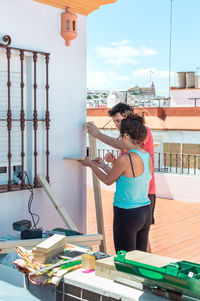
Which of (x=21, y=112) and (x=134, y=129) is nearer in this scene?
(x=134, y=129)

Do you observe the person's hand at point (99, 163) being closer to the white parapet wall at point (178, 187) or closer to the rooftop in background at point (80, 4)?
the rooftop in background at point (80, 4)

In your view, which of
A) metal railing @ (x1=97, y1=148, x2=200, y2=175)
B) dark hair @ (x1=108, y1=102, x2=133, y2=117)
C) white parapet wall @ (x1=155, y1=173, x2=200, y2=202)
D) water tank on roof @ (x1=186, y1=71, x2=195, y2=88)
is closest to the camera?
dark hair @ (x1=108, y1=102, x2=133, y2=117)

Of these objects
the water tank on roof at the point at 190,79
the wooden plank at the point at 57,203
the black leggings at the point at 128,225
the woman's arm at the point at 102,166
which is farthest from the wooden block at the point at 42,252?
the water tank on roof at the point at 190,79

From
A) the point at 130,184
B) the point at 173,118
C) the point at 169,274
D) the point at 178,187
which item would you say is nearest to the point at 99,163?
the point at 130,184

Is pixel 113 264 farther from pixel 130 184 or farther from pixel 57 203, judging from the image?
pixel 57 203

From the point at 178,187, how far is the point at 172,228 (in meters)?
2.22

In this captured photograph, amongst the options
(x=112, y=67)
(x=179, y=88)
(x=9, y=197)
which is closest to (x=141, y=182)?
(x=9, y=197)

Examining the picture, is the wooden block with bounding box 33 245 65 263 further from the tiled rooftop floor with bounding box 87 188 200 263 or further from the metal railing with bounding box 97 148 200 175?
the metal railing with bounding box 97 148 200 175

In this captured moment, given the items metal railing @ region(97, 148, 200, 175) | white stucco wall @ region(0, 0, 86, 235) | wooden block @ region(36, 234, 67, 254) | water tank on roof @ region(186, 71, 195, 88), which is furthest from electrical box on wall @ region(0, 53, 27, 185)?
water tank on roof @ region(186, 71, 195, 88)

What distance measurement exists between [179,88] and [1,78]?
62.3ft

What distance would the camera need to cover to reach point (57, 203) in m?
3.65

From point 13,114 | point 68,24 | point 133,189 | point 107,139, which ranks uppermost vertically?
point 68,24

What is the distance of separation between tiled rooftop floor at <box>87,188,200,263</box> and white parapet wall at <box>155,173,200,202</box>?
197 millimetres

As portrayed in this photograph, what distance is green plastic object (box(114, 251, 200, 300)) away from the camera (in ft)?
5.41
